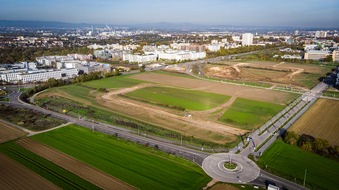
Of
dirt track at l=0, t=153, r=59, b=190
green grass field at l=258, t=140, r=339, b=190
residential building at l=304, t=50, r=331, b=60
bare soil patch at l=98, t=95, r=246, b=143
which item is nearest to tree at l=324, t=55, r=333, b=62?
residential building at l=304, t=50, r=331, b=60

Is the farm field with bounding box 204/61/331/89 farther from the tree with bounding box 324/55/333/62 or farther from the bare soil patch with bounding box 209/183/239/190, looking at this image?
the bare soil patch with bounding box 209/183/239/190

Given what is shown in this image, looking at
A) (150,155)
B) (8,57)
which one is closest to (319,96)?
(150,155)

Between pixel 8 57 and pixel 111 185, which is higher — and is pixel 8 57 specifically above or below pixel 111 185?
above

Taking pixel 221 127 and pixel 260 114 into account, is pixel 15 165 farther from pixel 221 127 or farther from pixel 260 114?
pixel 260 114

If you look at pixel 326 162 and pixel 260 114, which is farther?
pixel 260 114

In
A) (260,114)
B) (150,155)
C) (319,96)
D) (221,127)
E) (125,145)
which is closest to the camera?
(150,155)

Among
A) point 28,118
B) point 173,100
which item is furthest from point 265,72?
point 28,118
